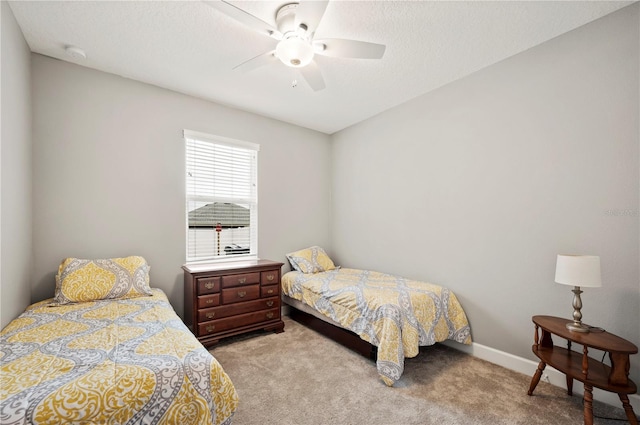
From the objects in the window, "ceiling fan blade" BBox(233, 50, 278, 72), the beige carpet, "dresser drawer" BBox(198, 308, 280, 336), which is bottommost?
the beige carpet

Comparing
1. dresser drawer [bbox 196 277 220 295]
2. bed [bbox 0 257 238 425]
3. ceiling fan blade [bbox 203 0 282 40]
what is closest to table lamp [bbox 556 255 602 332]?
bed [bbox 0 257 238 425]

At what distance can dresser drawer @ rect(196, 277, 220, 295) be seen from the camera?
9.12 ft

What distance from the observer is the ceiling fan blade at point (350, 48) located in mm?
1878

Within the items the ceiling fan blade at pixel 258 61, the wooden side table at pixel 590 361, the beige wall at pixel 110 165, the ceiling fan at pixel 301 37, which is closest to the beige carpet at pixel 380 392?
the wooden side table at pixel 590 361

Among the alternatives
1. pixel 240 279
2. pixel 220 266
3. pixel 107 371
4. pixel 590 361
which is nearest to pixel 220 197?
pixel 220 266

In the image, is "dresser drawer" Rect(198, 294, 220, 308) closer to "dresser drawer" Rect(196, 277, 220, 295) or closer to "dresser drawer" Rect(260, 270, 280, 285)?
"dresser drawer" Rect(196, 277, 220, 295)

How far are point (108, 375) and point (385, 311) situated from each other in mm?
1864

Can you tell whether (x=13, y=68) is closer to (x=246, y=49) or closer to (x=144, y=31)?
(x=144, y=31)

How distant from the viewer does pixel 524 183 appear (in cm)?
240

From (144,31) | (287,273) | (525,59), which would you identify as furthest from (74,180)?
(525,59)

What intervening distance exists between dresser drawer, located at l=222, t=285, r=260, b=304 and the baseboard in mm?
2117

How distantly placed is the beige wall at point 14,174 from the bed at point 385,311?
2412 millimetres

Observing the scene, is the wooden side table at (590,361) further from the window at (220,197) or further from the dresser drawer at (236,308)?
the window at (220,197)

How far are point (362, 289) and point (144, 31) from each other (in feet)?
9.41
